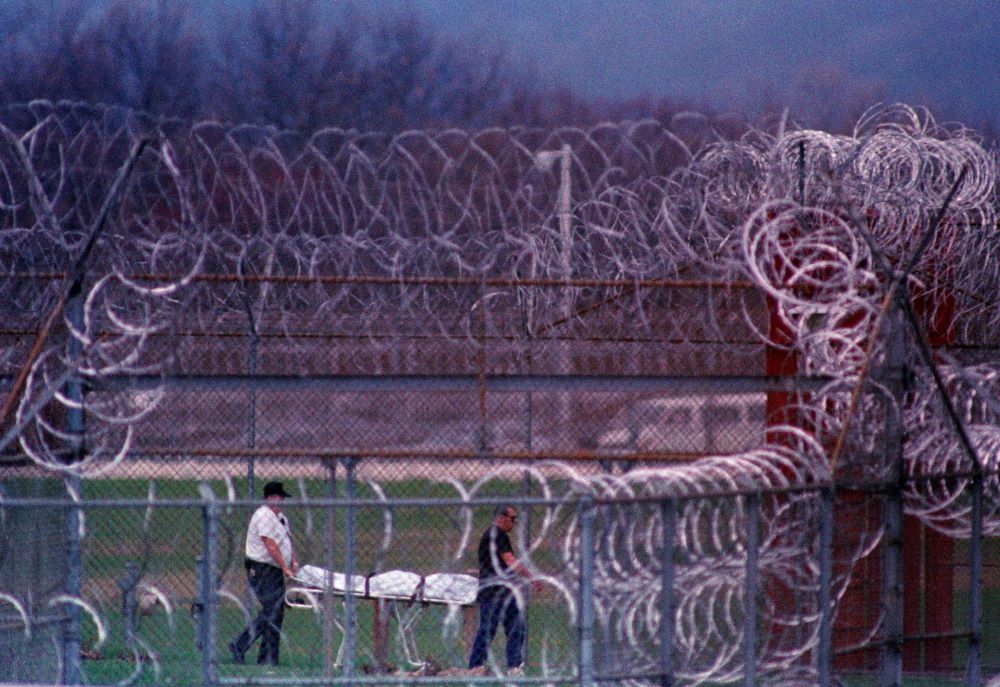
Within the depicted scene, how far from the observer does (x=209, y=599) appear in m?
7.08

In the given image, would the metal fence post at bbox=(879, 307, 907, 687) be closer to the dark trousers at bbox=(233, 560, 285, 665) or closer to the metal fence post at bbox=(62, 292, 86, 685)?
the dark trousers at bbox=(233, 560, 285, 665)

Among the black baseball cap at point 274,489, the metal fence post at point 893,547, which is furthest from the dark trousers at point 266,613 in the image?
the metal fence post at point 893,547

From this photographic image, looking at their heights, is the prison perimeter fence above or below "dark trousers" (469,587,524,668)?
above

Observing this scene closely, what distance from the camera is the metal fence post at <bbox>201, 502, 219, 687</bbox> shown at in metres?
7.04

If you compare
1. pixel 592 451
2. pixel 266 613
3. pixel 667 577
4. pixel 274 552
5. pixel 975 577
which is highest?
pixel 592 451

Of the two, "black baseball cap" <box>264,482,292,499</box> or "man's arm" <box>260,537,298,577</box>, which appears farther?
"black baseball cap" <box>264,482,292,499</box>

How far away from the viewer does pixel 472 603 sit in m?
8.62

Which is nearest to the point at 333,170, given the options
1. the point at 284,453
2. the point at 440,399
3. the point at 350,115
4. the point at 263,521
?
the point at 284,453

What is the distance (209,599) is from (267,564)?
12.5ft

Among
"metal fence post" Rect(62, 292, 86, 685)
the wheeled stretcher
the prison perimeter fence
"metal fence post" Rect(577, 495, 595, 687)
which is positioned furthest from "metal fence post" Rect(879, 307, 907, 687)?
"metal fence post" Rect(62, 292, 86, 685)

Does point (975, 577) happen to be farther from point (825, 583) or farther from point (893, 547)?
point (825, 583)

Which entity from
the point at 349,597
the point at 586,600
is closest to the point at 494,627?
the point at 349,597

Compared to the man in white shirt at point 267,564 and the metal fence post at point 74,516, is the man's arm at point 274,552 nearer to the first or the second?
the man in white shirt at point 267,564

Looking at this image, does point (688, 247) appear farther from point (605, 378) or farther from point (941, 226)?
point (941, 226)
